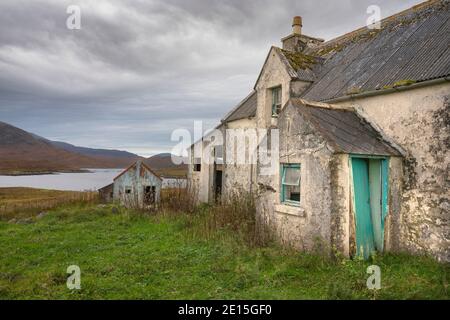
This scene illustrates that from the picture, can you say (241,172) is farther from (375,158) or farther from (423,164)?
(423,164)

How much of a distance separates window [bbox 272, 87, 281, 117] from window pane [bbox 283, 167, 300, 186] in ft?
15.0

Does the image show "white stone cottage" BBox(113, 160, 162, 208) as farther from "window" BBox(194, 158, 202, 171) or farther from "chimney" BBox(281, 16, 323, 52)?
"chimney" BBox(281, 16, 323, 52)

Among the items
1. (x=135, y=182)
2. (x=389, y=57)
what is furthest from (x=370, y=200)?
(x=135, y=182)

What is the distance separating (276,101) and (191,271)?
8144 millimetres

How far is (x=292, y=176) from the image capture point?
27.7ft

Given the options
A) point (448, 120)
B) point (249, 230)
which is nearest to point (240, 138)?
point (249, 230)

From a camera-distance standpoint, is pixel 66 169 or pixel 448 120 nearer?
pixel 448 120

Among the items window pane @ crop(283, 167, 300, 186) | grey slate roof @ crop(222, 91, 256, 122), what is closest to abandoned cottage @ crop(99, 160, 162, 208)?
grey slate roof @ crop(222, 91, 256, 122)

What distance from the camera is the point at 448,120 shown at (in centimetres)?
696

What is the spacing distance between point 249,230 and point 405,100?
532 centimetres

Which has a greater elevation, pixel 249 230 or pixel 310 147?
pixel 310 147

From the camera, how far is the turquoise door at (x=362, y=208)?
7.47 metres

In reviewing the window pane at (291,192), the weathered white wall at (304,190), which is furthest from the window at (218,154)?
the window pane at (291,192)
